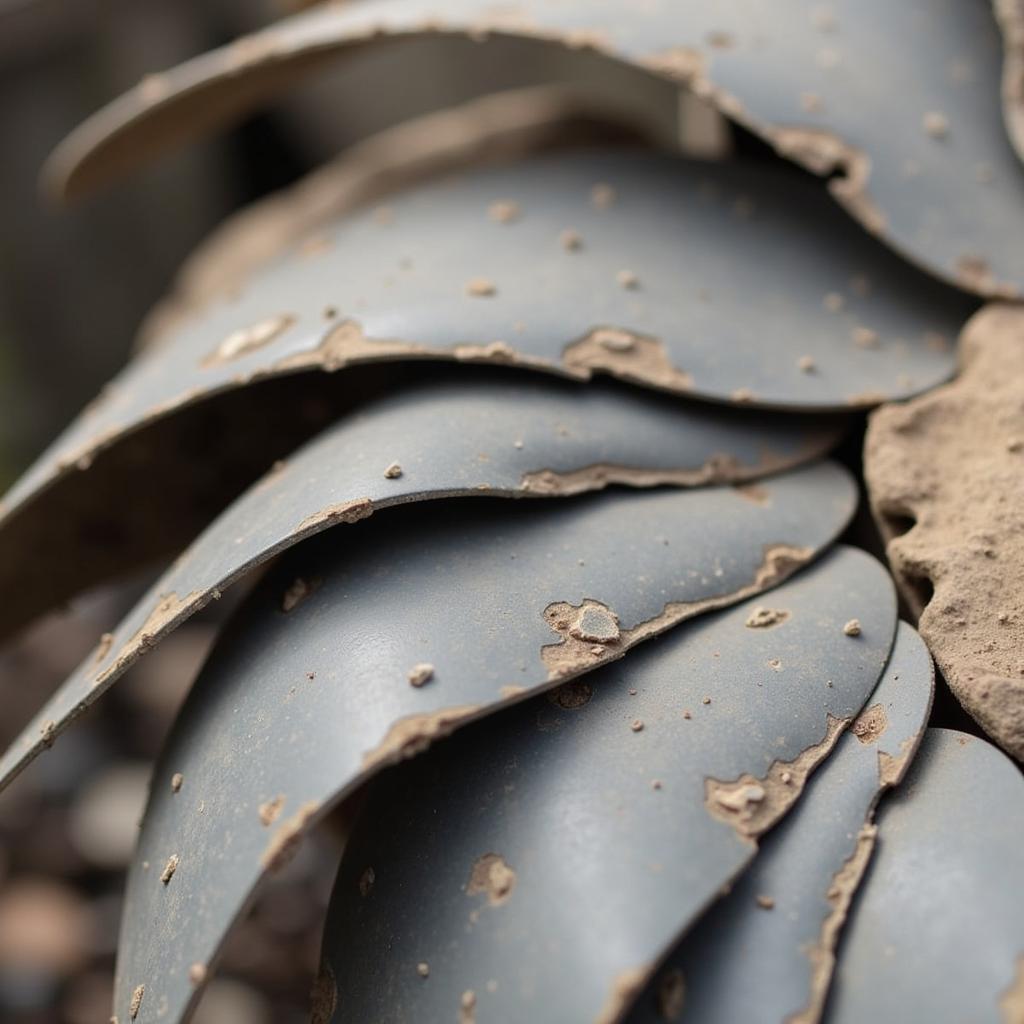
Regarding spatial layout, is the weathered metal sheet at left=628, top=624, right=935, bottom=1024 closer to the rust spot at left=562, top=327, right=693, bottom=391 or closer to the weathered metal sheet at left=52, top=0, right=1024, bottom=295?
the rust spot at left=562, top=327, right=693, bottom=391

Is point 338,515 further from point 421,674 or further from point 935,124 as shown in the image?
point 935,124

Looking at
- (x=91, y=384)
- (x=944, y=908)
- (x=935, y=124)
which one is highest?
(x=935, y=124)

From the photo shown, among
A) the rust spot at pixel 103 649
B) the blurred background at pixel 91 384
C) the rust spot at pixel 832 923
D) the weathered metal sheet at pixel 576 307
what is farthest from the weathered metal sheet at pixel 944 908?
the blurred background at pixel 91 384

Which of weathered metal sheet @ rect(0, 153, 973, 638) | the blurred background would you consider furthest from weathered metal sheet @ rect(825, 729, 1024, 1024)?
the blurred background

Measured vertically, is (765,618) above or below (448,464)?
below

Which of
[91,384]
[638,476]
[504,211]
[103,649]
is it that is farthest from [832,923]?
[91,384]

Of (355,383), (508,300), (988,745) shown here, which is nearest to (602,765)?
(988,745)
